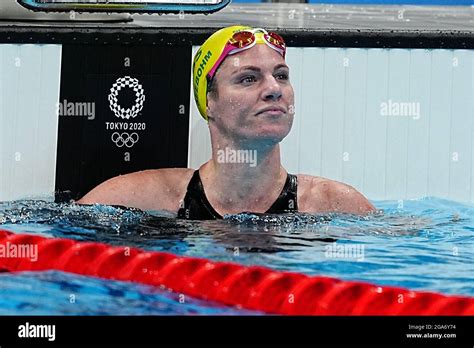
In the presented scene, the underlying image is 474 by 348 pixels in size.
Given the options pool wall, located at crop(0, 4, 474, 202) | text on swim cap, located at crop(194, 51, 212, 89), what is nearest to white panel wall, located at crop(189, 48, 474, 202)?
pool wall, located at crop(0, 4, 474, 202)

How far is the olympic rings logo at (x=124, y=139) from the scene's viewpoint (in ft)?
13.7

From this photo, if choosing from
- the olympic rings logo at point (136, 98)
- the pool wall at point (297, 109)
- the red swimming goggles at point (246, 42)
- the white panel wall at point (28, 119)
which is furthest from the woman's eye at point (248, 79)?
the white panel wall at point (28, 119)

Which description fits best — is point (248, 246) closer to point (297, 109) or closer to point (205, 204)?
point (205, 204)

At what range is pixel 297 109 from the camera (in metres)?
4.25

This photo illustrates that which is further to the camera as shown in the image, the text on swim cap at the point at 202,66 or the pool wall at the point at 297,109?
the pool wall at the point at 297,109

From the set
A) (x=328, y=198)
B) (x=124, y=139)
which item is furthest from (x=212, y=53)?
(x=124, y=139)

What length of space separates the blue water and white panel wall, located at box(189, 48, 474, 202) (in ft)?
0.95

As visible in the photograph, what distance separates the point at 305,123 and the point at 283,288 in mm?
1965

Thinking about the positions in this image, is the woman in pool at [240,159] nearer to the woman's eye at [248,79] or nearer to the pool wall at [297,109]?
the woman's eye at [248,79]

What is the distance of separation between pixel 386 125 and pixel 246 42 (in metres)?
1.12

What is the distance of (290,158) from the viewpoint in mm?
4242
